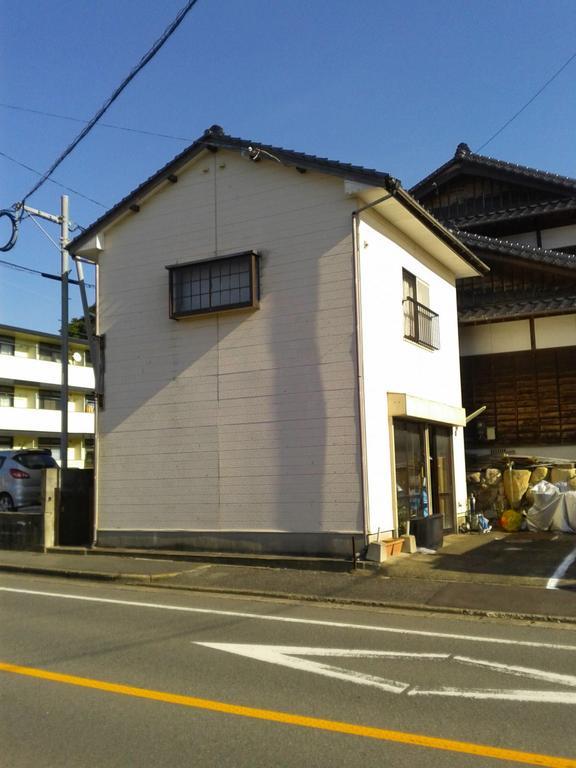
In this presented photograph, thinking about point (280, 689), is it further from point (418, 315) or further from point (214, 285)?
point (418, 315)

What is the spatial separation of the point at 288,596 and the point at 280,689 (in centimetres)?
408

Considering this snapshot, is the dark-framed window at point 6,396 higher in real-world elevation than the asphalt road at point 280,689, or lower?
higher

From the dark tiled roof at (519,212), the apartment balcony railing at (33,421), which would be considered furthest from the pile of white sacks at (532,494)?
the apartment balcony railing at (33,421)

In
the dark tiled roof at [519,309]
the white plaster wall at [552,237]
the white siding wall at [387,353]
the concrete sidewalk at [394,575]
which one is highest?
the white plaster wall at [552,237]

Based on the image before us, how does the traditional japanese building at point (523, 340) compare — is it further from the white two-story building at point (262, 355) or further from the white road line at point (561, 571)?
the white road line at point (561, 571)

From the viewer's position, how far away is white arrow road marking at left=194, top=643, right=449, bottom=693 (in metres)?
5.74

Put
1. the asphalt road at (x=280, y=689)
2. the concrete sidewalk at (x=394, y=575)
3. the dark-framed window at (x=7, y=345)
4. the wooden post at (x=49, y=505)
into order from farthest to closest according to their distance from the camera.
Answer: the dark-framed window at (x=7, y=345) → the wooden post at (x=49, y=505) → the concrete sidewalk at (x=394, y=575) → the asphalt road at (x=280, y=689)

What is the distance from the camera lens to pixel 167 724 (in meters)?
4.74

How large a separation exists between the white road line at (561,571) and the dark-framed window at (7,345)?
3293cm

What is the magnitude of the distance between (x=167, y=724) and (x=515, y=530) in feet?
39.7

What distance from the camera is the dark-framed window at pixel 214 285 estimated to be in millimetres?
12695

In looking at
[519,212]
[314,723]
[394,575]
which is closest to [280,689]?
[314,723]

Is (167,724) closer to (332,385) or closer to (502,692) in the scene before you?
(502,692)

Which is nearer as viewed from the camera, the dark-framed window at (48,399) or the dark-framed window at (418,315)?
the dark-framed window at (418,315)
